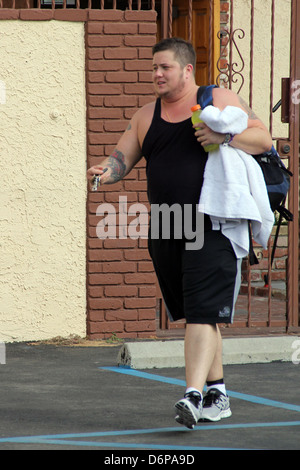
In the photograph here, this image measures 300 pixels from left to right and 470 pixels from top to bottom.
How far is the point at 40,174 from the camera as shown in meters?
7.87

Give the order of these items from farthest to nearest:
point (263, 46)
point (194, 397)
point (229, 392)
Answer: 1. point (263, 46)
2. point (229, 392)
3. point (194, 397)

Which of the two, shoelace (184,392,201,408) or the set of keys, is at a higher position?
the set of keys

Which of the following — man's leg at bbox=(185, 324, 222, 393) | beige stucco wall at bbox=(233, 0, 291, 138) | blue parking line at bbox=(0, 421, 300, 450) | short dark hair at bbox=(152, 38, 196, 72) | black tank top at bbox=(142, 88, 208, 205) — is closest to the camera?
blue parking line at bbox=(0, 421, 300, 450)

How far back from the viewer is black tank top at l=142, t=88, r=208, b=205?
16.8 feet

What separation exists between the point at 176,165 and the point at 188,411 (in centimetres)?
125

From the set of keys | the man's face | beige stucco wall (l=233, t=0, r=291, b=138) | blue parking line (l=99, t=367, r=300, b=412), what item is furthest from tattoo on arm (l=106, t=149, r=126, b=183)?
beige stucco wall (l=233, t=0, r=291, b=138)

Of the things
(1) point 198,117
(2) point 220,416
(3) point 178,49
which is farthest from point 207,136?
(2) point 220,416

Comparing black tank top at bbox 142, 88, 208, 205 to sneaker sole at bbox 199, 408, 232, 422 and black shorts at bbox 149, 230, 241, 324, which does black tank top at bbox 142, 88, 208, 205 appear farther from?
sneaker sole at bbox 199, 408, 232, 422

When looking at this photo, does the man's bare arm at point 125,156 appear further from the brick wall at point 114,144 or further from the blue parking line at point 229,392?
the brick wall at point 114,144

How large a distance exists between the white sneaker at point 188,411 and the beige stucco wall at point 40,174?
3224 mm

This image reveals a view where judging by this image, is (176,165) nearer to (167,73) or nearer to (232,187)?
(232,187)

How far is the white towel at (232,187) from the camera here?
4992 mm

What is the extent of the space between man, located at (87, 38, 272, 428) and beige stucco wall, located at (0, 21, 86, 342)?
8.38ft

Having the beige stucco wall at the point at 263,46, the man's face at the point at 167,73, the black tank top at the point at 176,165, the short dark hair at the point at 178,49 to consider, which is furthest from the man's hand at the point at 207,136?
the beige stucco wall at the point at 263,46
